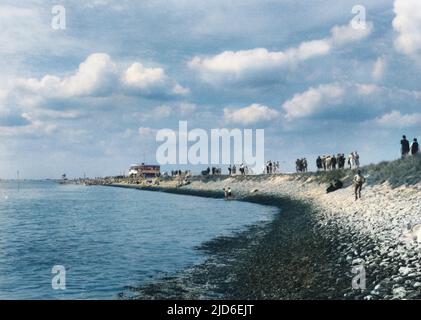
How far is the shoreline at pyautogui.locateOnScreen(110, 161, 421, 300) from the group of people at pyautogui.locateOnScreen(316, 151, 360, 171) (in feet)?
68.9

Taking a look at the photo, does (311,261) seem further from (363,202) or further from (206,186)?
(206,186)

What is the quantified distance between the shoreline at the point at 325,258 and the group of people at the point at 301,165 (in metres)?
43.2

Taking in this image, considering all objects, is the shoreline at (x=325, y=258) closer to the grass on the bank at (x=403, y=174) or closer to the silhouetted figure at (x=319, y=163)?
the grass on the bank at (x=403, y=174)

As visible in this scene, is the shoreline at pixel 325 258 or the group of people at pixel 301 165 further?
the group of people at pixel 301 165

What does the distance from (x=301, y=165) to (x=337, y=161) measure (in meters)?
16.2

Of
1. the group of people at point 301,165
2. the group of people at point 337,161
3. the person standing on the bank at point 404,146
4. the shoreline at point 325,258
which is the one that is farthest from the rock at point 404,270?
the group of people at point 301,165

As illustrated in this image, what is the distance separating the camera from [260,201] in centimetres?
7019

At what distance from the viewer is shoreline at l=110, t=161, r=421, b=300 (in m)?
14.6

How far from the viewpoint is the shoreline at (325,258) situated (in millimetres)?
14609

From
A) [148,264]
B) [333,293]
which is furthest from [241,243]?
[333,293]

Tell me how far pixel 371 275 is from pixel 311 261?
506cm

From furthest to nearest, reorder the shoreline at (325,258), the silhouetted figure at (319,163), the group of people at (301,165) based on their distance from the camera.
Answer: the group of people at (301,165) → the silhouetted figure at (319,163) → the shoreline at (325,258)

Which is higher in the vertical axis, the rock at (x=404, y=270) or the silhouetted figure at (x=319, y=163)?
the silhouetted figure at (x=319, y=163)
